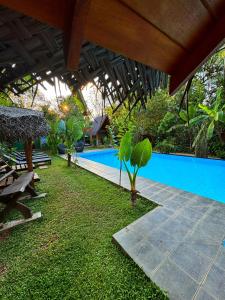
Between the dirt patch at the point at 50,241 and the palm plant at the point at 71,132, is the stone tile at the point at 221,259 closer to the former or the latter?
the dirt patch at the point at 50,241

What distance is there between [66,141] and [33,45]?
7835 mm

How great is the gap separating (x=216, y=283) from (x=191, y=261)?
372mm

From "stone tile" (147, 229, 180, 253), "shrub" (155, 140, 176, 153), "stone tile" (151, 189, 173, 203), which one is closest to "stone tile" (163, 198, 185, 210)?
"stone tile" (151, 189, 173, 203)

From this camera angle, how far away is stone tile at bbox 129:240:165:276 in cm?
227

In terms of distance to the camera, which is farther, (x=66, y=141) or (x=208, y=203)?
(x=66, y=141)

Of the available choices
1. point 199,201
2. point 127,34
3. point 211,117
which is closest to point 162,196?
point 199,201

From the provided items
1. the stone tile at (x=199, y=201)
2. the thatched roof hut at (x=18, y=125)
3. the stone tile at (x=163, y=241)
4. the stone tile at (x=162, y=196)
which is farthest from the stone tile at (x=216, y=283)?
the thatched roof hut at (x=18, y=125)

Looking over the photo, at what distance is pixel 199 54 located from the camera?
1038 mm

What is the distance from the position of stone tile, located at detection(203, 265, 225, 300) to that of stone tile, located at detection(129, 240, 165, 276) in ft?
1.99

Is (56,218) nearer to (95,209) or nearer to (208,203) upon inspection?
(95,209)


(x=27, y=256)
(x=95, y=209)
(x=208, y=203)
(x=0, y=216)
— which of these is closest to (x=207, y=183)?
(x=208, y=203)

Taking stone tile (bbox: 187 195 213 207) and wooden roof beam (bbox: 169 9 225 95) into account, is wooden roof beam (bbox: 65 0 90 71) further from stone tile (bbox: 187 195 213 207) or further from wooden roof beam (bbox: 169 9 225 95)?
stone tile (bbox: 187 195 213 207)

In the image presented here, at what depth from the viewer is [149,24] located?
809 millimetres

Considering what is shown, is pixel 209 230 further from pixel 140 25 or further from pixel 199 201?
pixel 140 25
